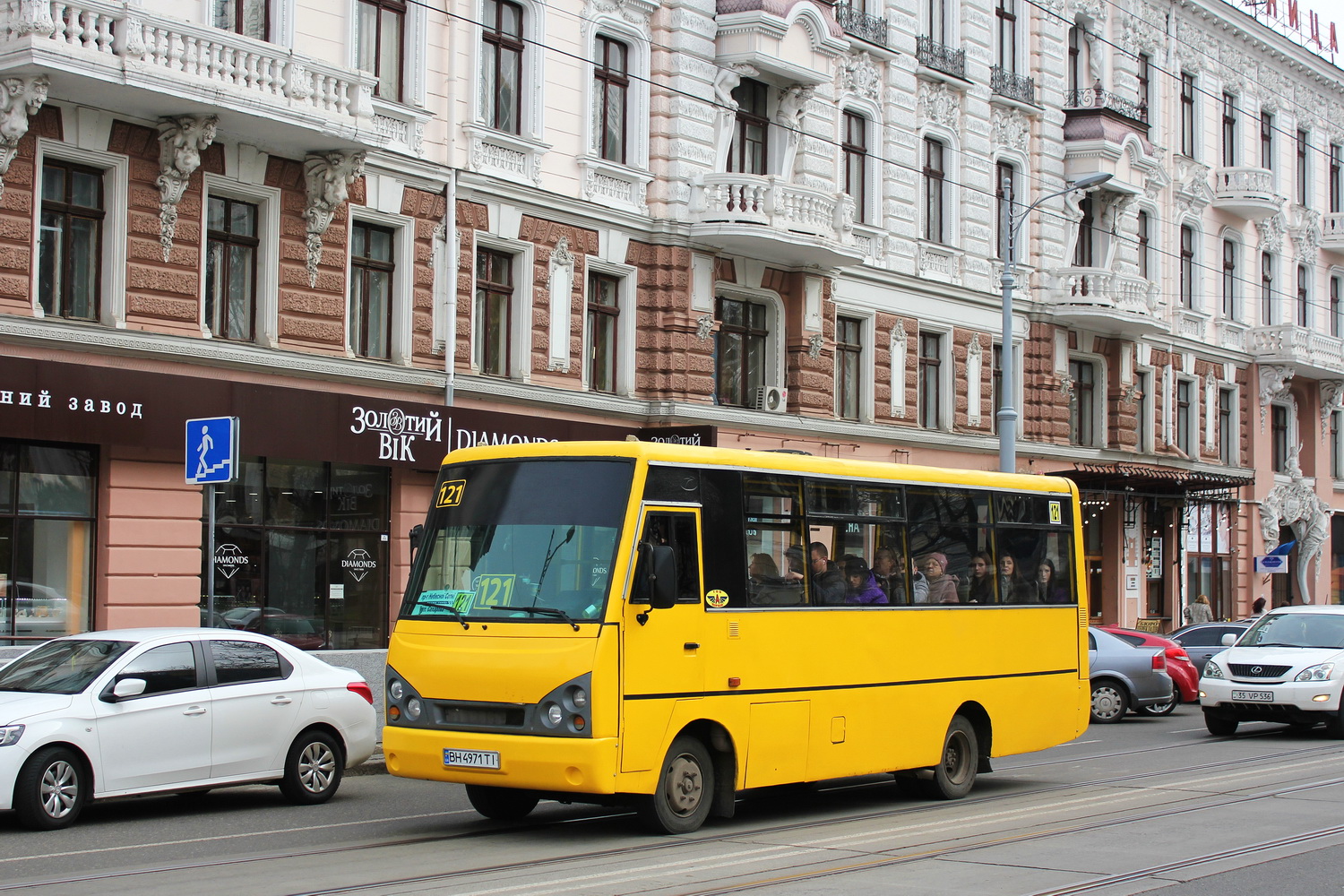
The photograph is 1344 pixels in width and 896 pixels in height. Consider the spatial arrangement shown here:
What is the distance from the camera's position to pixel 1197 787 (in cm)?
1502

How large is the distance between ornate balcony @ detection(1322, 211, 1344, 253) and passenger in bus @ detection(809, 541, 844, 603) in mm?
40504

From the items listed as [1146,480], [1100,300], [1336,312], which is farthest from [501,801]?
[1336,312]

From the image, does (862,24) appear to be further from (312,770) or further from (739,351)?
(312,770)

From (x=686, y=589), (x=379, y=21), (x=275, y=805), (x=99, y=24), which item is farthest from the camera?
(x=379, y=21)

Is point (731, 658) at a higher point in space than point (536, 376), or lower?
lower

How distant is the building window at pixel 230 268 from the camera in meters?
21.0

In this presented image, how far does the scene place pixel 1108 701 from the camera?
2397 centimetres

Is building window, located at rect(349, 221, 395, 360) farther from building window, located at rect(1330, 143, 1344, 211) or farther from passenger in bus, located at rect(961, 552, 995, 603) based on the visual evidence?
building window, located at rect(1330, 143, 1344, 211)

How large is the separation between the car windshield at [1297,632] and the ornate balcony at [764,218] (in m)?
10.3

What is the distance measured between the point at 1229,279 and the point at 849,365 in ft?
58.5

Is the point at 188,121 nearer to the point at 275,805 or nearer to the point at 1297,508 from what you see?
the point at 275,805

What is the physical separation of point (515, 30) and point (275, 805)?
14.8 meters

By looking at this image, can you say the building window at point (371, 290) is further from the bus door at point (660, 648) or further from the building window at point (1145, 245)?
the building window at point (1145, 245)

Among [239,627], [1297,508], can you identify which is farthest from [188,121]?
[1297,508]
